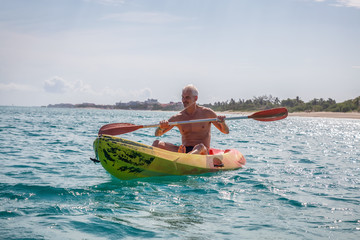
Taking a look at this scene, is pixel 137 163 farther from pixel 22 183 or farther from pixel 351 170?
pixel 351 170

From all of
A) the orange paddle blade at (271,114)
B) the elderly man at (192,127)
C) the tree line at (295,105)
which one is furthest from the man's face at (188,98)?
the tree line at (295,105)

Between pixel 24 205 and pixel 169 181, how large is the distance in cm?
231

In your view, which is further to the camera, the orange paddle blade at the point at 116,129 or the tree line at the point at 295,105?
the tree line at the point at 295,105

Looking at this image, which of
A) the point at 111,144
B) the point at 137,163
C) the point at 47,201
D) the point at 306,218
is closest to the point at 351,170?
the point at 306,218

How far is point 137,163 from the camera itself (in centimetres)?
576

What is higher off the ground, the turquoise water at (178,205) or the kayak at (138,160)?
the kayak at (138,160)

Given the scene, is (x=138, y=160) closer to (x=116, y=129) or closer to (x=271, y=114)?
(x=116, y=129)

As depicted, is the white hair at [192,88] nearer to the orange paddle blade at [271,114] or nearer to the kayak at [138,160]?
the kayak at [138,160]

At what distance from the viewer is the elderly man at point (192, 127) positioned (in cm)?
677

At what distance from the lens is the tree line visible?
74312 millimetres

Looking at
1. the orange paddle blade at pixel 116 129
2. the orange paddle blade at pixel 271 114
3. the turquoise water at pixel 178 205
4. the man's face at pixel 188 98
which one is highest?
the man's face at pixel 188 98

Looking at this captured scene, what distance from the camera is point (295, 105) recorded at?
103688mm

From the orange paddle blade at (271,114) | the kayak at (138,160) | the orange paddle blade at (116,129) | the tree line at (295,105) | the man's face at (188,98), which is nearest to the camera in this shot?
the kayak at (138,160)

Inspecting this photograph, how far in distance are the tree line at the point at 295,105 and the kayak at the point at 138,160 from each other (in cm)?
7347
